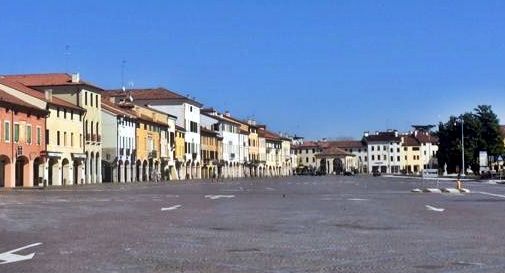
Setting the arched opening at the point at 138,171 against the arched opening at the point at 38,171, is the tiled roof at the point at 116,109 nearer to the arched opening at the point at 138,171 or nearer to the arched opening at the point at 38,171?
the arched opening at the point at 138,171

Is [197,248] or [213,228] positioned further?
[213,228]

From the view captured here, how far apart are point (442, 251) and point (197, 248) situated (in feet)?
13.8

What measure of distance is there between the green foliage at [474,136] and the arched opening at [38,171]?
70.7m

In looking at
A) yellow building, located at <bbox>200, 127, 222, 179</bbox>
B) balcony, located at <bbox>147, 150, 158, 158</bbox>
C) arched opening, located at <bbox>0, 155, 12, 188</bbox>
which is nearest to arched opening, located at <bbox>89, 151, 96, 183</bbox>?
arched opening, located at <bbox>0, 155, 12, 188</bbox>

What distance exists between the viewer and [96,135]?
91812 mm

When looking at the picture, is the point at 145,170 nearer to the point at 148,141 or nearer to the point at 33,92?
the point at 148,141

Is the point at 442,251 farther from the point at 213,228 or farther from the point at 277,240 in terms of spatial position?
the point at 213,228

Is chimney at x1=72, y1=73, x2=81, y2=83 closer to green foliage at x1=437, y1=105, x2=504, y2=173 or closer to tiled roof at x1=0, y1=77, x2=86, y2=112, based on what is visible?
tiled roof at x1=0, y1=77, x2=86, y2=112

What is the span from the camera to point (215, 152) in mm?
149000

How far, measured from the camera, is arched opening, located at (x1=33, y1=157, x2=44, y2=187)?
7496 centimetres

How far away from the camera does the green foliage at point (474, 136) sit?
123 metres

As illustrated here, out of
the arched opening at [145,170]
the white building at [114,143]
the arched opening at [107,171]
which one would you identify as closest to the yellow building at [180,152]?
the arched opening at [145,170]

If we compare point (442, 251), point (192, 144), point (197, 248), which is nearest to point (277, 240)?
point (197, 248)

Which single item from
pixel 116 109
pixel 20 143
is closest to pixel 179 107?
pixel 116 109
